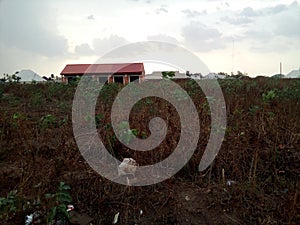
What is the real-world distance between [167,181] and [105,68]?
378 inches

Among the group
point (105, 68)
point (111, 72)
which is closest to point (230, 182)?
point (105, 68)

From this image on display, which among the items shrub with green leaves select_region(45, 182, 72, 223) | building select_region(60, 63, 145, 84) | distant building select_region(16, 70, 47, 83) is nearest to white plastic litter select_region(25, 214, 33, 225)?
shrub with green leaves select_region(45, 182, 72, 223)

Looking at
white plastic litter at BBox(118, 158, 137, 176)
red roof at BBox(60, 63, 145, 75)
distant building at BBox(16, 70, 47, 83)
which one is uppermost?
red roof at BBox(60, 63, 145, 75)

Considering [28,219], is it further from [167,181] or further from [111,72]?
[111,72]

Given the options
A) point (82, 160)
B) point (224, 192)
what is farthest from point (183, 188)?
point (82, 160)

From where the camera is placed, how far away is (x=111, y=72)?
39.2 ft

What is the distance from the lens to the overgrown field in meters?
2.08

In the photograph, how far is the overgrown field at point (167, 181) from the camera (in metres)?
2.08

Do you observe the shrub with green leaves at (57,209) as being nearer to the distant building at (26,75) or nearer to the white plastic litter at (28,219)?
the white plastic litter at (28,219)

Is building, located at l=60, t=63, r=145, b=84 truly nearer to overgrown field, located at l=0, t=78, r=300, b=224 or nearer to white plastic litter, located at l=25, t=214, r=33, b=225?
overgrown field, located at l=0, t=78, r=300, b=224

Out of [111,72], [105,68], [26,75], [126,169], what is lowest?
[126,169]

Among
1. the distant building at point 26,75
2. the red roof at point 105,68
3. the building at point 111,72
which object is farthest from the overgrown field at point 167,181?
the red roof at point 105,68

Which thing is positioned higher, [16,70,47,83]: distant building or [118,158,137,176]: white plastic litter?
[16,70,47,83]: distant building

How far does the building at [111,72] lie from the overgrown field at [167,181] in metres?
6.45
